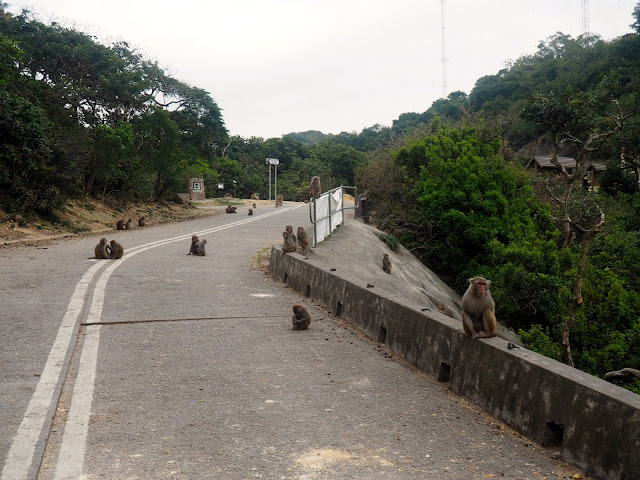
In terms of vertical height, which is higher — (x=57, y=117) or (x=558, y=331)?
(x=57, y=117)

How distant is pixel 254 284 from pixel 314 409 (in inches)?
280

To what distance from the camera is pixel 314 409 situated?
16.4ft

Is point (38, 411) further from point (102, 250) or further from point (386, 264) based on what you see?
point (386, 264)

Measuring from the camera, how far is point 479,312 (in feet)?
17.7

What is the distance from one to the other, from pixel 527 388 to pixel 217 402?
255cm

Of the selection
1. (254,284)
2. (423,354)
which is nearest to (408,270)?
(254,284)

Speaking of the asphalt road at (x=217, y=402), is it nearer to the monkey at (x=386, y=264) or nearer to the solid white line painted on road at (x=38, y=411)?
the solid white line painted on road at (x=38, y=411)

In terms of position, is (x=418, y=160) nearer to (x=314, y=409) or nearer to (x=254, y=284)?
(x=254, y=284)

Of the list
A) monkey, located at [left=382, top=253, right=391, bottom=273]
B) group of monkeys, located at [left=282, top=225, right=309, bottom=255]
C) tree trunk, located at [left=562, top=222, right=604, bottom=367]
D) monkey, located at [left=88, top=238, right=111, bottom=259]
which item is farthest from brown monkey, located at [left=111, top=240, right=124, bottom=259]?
tree trunk, located at [left=562, top=222, right=604, bottom=367]

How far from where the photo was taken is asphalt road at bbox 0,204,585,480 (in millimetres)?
3902

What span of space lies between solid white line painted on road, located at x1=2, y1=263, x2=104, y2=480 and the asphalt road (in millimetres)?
14

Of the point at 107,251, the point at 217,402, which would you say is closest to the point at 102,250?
the point at 107,251

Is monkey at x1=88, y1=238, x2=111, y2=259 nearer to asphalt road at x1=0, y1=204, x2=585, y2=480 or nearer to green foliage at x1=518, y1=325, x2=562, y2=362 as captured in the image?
asphalt road at x1=0, y1=204, x2=585, y2=480

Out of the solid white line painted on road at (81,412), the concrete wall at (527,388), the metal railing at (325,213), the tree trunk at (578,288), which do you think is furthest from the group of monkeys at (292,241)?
the tree trunk at (578,288)
